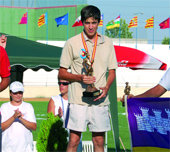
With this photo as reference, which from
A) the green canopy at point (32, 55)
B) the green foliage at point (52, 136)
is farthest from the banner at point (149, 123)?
the green canopy at point (32, 55)

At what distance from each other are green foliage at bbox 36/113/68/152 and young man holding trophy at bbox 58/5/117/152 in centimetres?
148

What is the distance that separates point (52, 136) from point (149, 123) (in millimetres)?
1847

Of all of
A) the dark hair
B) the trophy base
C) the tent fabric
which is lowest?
the trophy base

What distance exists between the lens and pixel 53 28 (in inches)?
2020

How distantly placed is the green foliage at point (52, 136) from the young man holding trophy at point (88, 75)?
1.48 meters

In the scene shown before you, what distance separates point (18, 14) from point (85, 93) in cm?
5012

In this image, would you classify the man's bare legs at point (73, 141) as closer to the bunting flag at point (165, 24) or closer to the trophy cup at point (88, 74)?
the trophy cup at point (88, 74)

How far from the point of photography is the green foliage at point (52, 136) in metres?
5.89

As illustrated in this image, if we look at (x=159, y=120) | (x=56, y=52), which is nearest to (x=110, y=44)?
(x=159, y=120)

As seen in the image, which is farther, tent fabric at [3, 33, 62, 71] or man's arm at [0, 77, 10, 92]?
tent fabric at [3, 33, 62, 71]

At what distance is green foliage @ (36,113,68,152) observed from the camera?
589cm

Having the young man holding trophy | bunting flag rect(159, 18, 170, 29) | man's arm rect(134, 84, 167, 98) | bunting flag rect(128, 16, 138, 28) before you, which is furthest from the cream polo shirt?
bunting flag rect(128, 16, 138, 28)

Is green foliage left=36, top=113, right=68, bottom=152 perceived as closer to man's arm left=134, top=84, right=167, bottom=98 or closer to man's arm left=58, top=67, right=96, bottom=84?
man's arm left=58, top=67, right=96, bottom=84

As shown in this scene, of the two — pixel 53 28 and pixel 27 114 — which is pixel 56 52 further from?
pixel 53 28
